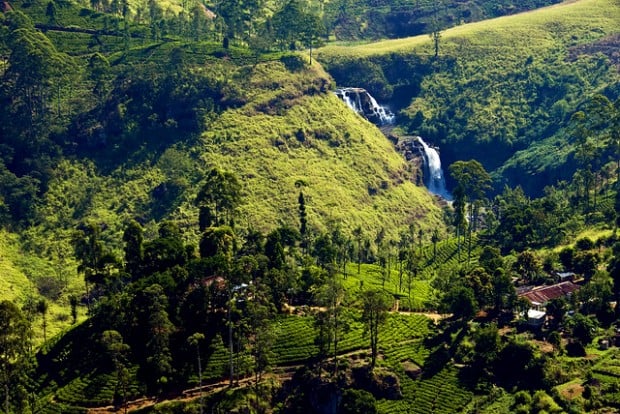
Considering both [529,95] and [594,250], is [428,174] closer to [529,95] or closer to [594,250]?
[529,95]

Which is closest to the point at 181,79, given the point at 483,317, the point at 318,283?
the point at 318,283

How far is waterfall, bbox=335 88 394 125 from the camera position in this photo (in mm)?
184000

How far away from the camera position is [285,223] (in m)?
139

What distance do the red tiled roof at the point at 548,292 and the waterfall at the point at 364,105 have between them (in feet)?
292

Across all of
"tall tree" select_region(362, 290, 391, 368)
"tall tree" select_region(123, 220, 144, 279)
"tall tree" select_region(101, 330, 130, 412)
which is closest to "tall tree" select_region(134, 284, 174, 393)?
"tall tree" select_region(101, 330, 130, 412)

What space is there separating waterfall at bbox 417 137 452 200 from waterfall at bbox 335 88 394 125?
13.9m

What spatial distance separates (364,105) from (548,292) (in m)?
93.8

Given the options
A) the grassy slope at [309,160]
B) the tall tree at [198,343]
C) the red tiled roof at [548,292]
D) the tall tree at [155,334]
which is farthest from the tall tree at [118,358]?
the grassy slope at [309,160]

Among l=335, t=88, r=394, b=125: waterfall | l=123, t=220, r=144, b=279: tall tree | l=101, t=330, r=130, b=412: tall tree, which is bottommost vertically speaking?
l=101, t=330, r=130, b=412: tall tree

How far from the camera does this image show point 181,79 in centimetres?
16100

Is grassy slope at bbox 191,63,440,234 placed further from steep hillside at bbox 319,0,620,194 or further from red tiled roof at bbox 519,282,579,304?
red tiled roof at bbox 519,282,579,304

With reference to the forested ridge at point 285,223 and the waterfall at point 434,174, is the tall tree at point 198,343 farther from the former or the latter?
the waterfall at point 434,174

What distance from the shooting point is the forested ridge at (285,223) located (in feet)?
287

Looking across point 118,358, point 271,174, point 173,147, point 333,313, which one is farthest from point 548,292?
point 173,147
